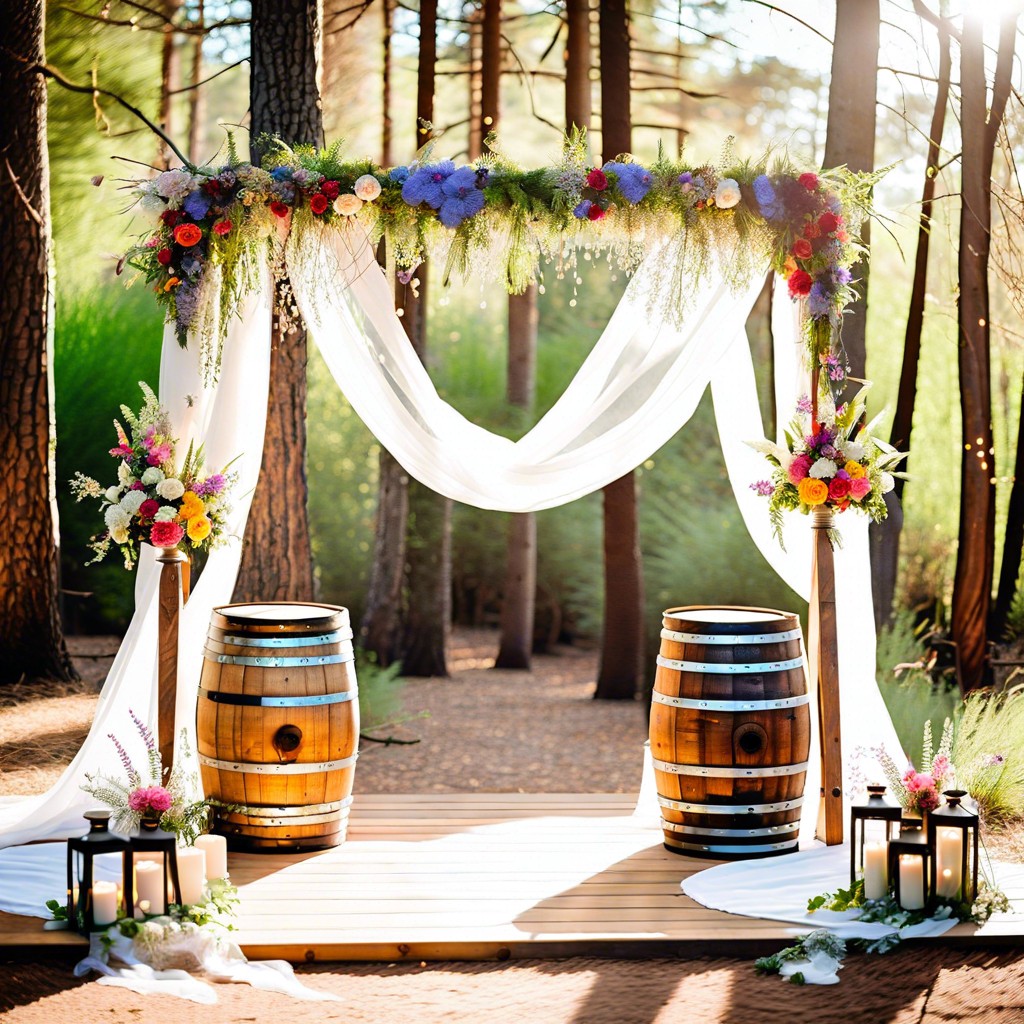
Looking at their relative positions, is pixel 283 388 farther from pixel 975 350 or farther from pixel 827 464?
pixel 975 350

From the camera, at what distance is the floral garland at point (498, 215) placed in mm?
4789

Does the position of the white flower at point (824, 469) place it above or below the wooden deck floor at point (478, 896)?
above

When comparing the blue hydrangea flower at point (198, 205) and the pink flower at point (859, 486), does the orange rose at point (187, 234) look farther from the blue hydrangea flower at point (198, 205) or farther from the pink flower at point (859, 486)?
the pink flower at point (859, 486)

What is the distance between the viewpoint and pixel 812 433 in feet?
16.3

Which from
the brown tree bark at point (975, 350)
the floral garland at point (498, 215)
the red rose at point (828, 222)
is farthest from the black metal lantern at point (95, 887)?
the brown tree bark at point (975, 350)

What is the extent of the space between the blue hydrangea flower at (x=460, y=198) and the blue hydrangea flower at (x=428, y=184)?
29 millimetres

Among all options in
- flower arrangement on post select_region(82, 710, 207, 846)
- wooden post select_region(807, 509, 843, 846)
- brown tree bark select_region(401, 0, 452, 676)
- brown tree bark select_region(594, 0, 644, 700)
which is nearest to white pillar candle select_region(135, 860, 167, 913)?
flower arrangement on post select_region(82, 710, 207, 846)

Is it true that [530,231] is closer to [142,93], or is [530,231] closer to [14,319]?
[14,319]

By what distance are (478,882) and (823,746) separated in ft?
4.63

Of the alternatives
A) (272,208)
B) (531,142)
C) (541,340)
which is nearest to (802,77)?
(541,340)

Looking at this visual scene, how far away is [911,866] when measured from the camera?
4180mm

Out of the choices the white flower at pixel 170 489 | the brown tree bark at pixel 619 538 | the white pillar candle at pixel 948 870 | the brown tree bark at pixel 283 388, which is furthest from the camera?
the brown tree bark at pixel 619 538

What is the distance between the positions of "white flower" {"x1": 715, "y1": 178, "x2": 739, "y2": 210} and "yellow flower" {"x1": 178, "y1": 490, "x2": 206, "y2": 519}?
7.28ft

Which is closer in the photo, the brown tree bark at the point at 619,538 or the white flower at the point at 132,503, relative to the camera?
the white flower at the point at 132,503
